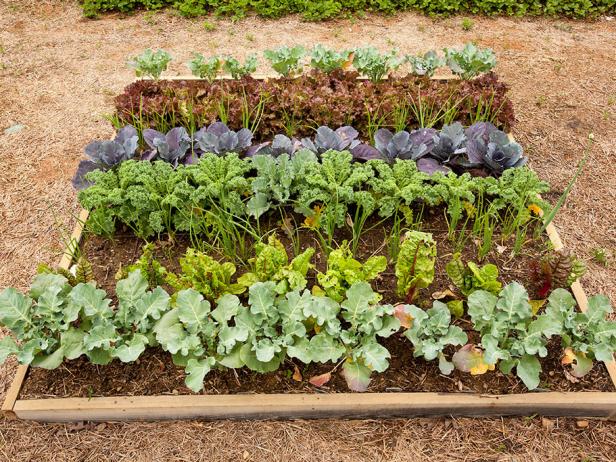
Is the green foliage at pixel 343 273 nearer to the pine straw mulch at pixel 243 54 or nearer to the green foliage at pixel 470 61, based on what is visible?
the pine straw mulch at pixel 243 54

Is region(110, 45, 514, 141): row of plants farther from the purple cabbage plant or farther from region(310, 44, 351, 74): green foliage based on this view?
the purple cabbage plant

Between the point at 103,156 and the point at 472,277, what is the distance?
77.7 inches

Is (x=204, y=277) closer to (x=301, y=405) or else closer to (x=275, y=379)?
(x=275, y=379)

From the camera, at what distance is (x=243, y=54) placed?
4922 mm

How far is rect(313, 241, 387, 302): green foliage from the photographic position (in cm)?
221

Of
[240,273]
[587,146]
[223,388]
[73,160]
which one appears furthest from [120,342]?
[587,146]

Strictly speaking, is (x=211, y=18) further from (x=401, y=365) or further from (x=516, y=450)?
(x=516, y=450)

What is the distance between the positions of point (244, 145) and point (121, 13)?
3545 millimetres

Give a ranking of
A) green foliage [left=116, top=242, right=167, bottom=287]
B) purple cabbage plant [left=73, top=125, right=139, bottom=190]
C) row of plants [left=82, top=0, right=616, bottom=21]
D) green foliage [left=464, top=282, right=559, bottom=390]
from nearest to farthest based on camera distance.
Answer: green foliage [left=464, top=282, right=559, bottom=390] < green foliage [left=116, top=242, right=167, bottom=287] < purple cabbage plant [left=73, top=125, right=139, bottom=190] < row of plants [left=82, top=0, right=616, bottom=21]

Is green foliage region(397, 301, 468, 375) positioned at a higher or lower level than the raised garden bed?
higher

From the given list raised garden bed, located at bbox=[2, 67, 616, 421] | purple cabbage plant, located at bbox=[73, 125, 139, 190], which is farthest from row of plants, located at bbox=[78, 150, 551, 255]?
raised garden bed, located at bbox=[2, 67, 616, 421]

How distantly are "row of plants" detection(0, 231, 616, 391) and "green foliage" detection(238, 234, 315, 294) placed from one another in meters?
0.01

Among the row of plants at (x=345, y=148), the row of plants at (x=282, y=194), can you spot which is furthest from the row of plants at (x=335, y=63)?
the row of plants at (x=282, y=194)

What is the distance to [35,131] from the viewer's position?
Result: 390 centimetres
